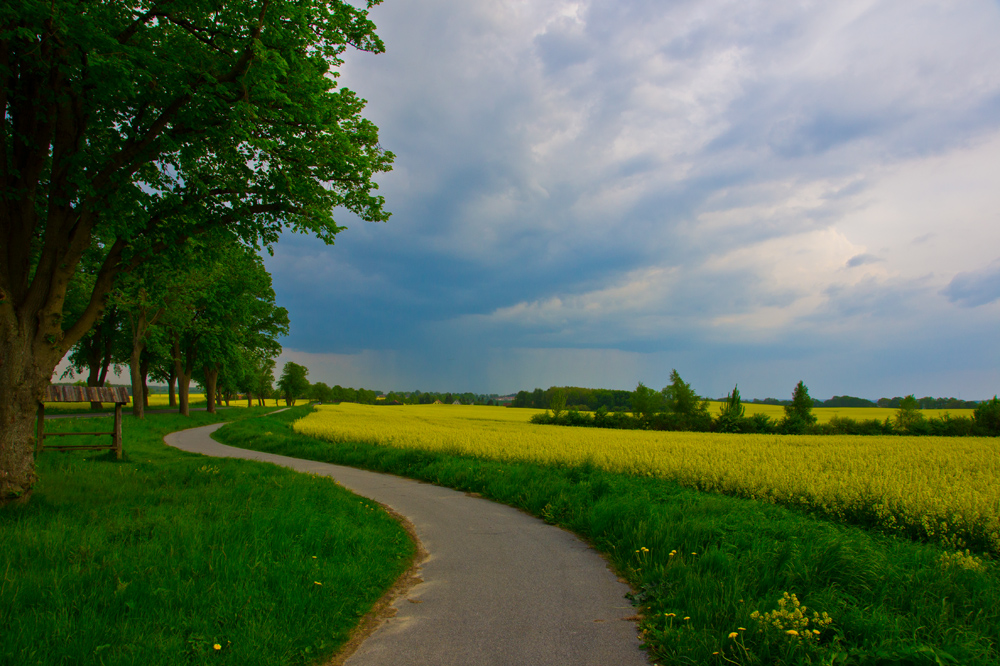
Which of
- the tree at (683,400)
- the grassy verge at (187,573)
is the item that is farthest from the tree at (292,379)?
the grassy verge at (187,573)

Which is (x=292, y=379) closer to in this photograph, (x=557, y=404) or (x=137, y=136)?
(x=557, y=404)

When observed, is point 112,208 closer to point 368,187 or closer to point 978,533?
point 368,187

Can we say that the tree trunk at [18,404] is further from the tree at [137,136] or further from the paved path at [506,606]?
the paved path at [506,606]

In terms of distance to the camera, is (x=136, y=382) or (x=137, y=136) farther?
(x=136, y=382)

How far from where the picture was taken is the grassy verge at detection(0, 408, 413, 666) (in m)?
3.67

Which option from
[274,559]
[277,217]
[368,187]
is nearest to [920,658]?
[274,559]

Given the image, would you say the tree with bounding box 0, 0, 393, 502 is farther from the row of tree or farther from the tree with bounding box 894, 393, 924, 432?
the tree with bounding box 894, 393, 924, 432

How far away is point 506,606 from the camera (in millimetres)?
4824

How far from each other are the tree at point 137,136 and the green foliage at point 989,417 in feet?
177

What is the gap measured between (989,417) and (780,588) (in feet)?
172

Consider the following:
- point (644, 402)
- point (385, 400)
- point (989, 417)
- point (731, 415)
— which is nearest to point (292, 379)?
point (385, 400)

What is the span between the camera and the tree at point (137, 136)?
6938 mm

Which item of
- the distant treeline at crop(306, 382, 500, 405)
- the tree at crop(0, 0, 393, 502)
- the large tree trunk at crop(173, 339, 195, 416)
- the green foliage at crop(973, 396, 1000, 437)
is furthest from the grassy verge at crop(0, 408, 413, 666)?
the distant treeline at crop(306, 382, 500, 405)

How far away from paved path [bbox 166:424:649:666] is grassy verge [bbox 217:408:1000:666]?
1.15 feet
